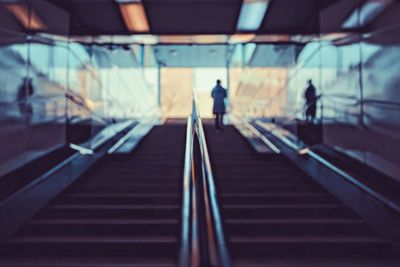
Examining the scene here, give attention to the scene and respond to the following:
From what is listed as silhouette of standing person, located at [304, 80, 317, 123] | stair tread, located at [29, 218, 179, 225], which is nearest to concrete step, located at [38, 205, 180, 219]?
stair tread, located at [29, 218, 179, 225]

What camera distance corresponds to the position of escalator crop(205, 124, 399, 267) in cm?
376

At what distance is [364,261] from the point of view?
3.63 m

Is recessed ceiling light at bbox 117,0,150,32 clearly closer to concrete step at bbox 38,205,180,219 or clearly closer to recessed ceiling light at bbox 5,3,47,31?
recessed ceiling light at bbox 5,3,47,31

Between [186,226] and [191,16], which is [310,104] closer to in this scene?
[191,16]

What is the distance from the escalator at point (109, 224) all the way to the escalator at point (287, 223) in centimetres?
56

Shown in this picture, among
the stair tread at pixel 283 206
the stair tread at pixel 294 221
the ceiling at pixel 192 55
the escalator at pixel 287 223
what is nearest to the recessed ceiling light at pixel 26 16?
the escalator at pixel 287 223

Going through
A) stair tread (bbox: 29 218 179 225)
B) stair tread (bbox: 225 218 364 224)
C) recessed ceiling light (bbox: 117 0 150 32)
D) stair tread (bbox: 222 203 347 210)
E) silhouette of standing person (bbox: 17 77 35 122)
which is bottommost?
stair tread (bbox: 29 218 179 225)

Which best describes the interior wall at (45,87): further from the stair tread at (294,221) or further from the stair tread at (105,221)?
the stair tread at (294,221)

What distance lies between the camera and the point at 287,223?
4246 mm

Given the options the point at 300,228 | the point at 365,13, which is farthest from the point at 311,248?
the point at 365,13

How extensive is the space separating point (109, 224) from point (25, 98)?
352 cm

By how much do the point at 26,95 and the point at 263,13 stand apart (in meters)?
5.72

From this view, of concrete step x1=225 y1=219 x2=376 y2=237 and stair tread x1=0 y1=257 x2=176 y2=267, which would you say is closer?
stair tread x1=0 y1=257 x2=176 y2=267

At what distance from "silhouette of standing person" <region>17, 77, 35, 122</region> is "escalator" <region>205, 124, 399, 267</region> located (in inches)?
115
